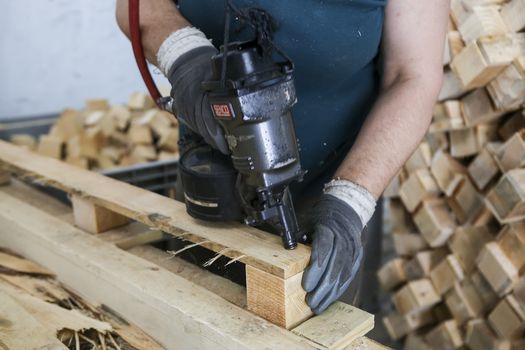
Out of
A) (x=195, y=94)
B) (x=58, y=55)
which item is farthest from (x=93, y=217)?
(x=58, y=55)

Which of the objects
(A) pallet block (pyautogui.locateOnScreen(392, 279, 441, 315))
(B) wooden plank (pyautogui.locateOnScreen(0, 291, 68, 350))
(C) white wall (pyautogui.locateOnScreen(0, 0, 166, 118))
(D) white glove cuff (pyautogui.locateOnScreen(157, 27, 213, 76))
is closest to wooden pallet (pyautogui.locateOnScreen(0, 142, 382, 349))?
(B) wooden plank (pyautogui.locateOnScreen(0, 291, 68, 350))

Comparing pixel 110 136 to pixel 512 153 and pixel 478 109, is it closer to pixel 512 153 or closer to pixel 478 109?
pixel 478 109

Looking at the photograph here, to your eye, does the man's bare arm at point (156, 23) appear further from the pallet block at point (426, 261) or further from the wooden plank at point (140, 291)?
the pallet block at point (426, 261)

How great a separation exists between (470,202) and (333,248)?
126 cm

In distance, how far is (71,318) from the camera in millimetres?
1273

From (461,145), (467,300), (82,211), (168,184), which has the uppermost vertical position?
Result: (82,211)

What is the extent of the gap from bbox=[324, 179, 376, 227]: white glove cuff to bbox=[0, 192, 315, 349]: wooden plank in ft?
1.10

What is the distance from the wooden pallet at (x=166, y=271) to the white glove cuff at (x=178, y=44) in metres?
0.35

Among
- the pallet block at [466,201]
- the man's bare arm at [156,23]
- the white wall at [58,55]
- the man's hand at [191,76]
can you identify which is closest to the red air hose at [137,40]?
the man's bare arm at [156,23]

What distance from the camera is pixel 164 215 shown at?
140cm

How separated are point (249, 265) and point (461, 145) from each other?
1359mm

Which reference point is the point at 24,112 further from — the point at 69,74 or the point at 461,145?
the point at 461,145

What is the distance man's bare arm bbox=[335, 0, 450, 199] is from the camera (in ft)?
4.87

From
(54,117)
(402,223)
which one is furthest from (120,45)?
(402,223)
